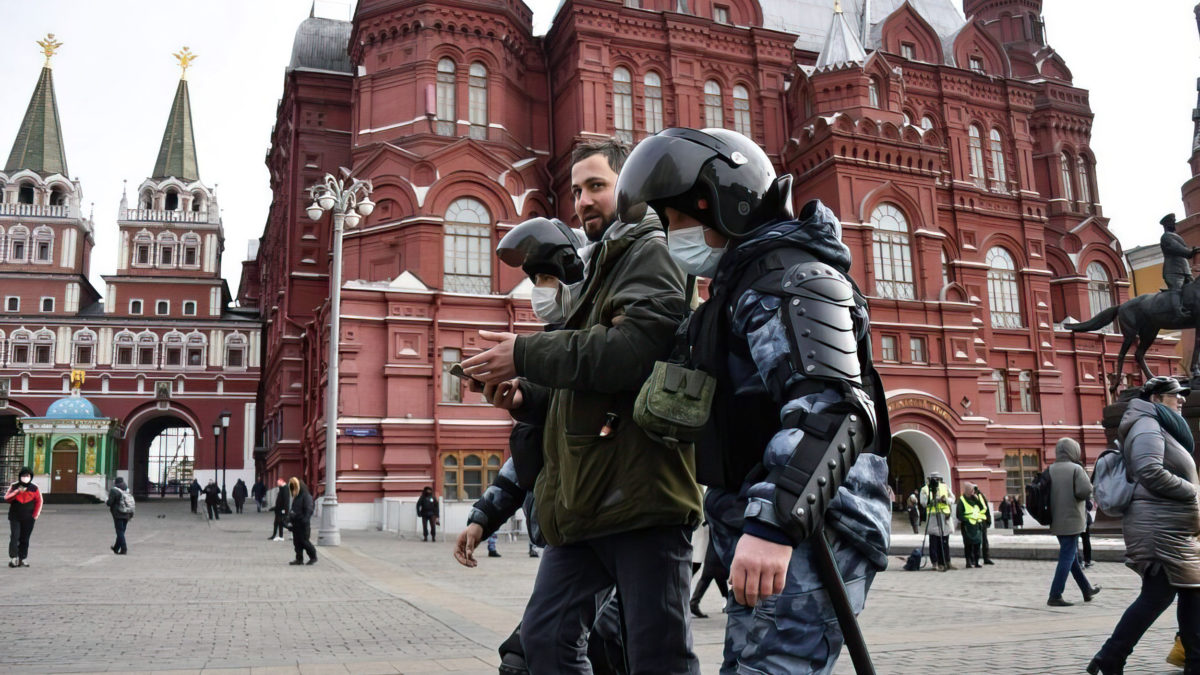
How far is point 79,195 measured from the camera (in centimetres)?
6950

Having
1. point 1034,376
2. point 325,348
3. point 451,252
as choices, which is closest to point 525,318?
point 451,252

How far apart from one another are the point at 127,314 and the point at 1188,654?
6873cm

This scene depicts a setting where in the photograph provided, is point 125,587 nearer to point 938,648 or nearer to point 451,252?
point 938,648

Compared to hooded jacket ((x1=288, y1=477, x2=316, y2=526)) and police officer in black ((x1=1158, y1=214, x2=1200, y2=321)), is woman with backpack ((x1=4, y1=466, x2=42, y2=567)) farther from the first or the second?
police officer in black ((x1=1158, y1=214, x2=1200, y2=321))

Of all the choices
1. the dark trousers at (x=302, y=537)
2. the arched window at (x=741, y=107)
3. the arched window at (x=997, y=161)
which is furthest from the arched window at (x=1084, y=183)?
the dark trousers at (x=302, y=537)

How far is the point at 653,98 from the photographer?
34.9 m

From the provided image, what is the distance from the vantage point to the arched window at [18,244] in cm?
6536

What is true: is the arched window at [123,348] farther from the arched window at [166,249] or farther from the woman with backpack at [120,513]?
the woman with backpack at [120,513]

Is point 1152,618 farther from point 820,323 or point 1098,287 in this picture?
point 1098,287

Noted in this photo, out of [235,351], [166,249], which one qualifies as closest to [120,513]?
[235,351]

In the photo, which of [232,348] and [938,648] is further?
[232,348]

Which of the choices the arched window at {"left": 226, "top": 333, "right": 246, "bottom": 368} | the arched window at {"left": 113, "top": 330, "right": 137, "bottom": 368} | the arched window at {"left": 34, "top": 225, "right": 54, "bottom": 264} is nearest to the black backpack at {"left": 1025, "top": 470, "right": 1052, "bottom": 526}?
the arched window at {"left": 226, "top": 333, "right": 246, "bottom": 368}

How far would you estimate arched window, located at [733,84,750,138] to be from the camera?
36.1m

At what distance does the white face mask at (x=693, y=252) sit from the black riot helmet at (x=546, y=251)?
1.29 metres
